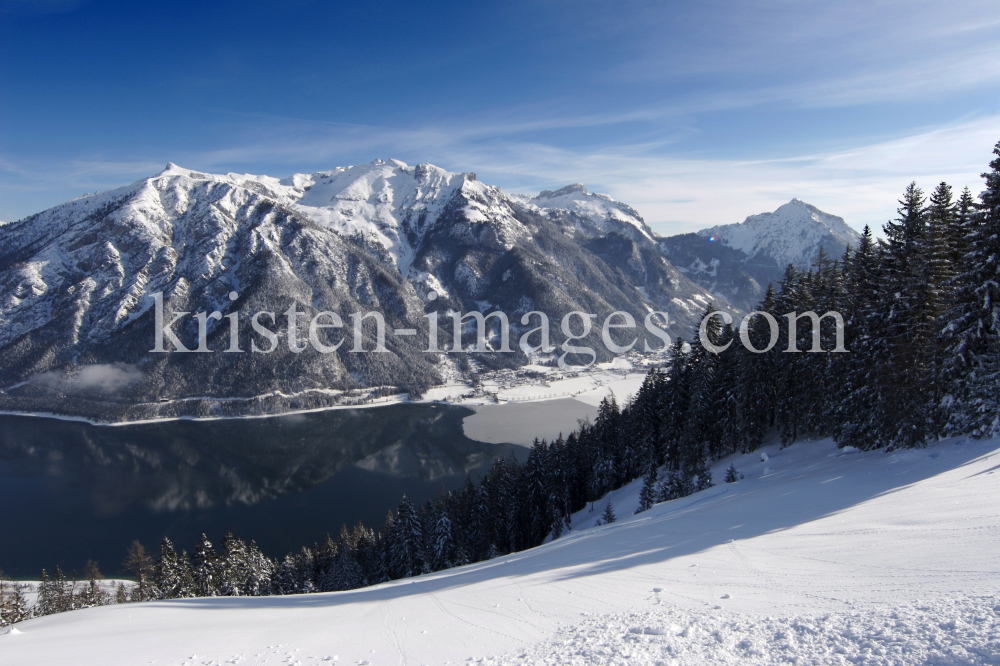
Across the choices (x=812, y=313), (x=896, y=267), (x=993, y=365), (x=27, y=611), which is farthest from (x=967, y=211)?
(x=27, y=611)

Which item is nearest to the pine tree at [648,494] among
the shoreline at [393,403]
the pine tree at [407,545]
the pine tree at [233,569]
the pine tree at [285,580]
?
the pine tree at [407,545]

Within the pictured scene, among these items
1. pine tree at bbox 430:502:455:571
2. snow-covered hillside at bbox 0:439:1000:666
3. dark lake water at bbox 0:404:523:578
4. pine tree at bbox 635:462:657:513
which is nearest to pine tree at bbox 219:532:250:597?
pine tree at bbox 430:502:455:571

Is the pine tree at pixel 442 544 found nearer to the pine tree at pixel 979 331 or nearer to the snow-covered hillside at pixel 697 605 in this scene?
the snow-covered hillside at pixel 697 605

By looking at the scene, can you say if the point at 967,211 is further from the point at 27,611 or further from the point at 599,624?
the point at 27,611

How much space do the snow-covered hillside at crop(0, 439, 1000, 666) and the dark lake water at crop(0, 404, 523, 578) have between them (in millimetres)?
56955

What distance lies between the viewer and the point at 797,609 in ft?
29.4

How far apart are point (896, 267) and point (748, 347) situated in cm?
1255

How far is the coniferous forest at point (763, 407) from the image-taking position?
19547 millimetres

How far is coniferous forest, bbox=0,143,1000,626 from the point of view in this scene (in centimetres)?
1955

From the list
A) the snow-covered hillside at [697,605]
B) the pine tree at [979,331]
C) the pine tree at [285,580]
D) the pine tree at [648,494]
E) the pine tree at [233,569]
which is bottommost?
the pine tree at [285,580]

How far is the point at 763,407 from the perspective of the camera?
34.5 meters

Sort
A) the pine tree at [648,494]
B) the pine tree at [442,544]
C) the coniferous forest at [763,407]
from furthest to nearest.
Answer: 1. the pine tree at [442,544]
2. the pine tree at [648,494]
3. the coniferous forest at [763,407]

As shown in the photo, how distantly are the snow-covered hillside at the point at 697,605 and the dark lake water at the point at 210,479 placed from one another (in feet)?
187

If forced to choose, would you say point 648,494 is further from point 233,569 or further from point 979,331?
point 233,569
